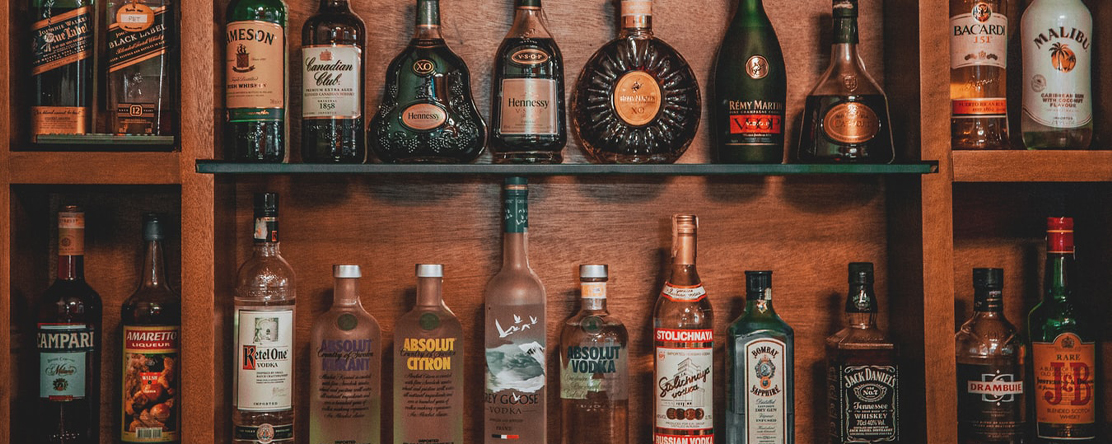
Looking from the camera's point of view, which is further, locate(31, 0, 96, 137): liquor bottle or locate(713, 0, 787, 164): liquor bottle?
locate(713, 0, 787, 164): liquor bottle

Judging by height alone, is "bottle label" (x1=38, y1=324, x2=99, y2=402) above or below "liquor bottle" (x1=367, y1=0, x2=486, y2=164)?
below

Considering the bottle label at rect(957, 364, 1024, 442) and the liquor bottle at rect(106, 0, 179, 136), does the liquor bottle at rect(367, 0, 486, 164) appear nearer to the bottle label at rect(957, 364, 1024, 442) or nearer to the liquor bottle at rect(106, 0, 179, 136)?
the liquor bottle at rect(106, 0, 179, 136)

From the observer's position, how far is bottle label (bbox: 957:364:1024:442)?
5.10 feet

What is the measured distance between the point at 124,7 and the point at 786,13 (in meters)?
1.10

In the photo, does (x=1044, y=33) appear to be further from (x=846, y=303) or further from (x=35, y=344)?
(x=35, y=344)

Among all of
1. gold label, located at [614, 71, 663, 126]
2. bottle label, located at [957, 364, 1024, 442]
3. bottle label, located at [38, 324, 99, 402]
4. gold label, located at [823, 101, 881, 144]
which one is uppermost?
gold label, located at [614, 71, 663, 126]

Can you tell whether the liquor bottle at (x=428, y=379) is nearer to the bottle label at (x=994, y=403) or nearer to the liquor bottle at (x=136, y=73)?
the liquor bottle at (x=136, y=73)

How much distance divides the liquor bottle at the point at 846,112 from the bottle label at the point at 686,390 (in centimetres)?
37

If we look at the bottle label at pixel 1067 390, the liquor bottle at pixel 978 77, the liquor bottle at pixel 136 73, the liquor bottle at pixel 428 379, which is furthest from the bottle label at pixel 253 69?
the bottle label at pixel 1067 390

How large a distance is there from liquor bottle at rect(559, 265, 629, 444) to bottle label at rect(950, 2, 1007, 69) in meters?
0.70

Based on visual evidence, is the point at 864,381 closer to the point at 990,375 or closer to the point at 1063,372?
the point at 990,375

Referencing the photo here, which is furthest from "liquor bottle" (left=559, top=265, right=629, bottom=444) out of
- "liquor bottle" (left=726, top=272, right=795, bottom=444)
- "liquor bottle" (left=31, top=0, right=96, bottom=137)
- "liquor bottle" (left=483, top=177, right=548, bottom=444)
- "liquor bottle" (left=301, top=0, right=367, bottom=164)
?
"liquor bottle" (left=31, top=0, right=96, bottom=137)

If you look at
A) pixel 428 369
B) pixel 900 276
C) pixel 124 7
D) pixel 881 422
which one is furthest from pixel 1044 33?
pixel 124 7

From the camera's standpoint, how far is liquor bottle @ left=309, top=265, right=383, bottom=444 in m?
1.56
